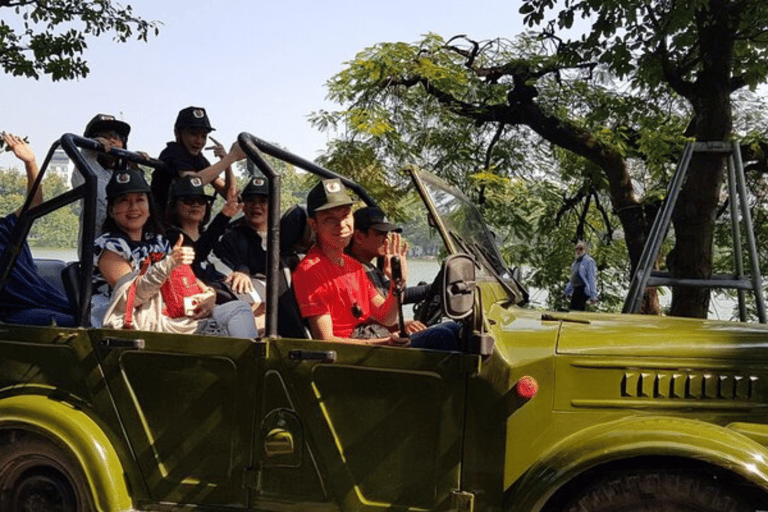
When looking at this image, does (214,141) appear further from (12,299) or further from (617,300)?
(617,300)

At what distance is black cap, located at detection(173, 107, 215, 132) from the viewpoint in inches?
214

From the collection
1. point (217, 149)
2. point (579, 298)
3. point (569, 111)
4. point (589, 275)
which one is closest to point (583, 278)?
point (589, 275)

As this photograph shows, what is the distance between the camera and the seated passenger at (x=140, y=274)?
4.12 m

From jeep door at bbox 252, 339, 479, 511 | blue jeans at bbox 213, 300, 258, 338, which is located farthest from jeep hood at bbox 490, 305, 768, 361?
blue jeans at bbox 213, 300, 258, 338

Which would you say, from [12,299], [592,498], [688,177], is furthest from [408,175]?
Answer: [688,177]

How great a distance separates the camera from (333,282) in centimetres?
426

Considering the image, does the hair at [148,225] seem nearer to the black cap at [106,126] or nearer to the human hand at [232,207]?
the human hand at [232,207]

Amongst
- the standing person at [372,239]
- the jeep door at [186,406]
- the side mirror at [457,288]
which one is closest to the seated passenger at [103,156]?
the jeep door at [186,406]

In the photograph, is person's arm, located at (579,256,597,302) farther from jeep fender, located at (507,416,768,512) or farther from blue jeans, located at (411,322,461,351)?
jeep fender, located at (507,416,768,512)

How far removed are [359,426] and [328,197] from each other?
1.07 meters

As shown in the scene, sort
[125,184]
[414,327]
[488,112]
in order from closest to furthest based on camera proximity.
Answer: [414,327]
[125,184]
[488,112]

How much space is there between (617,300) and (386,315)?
1188 centimetres

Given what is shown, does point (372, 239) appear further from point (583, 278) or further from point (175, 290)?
point (583, 278)

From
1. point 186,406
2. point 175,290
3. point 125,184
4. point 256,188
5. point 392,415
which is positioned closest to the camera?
point 392,415
